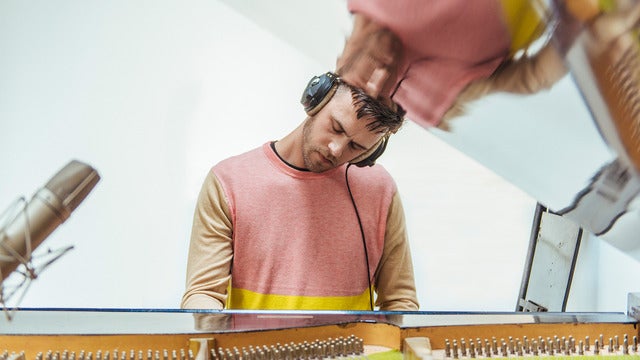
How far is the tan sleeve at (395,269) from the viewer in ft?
6.10

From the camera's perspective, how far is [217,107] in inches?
73.5

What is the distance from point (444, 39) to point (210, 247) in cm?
98

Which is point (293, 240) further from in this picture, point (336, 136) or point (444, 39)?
point (444, 39)

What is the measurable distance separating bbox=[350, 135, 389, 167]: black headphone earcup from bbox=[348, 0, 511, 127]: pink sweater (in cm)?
65

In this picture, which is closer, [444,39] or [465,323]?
[444,39]

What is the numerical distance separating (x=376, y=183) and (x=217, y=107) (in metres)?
0.52

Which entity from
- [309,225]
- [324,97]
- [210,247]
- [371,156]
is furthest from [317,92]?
[210,247]

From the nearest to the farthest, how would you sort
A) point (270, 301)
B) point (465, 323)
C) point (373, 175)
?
point (465, 323) < point (270, 301) < point (373, 175)

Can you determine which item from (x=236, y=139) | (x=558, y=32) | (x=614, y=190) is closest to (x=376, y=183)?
(x=236, y=139)

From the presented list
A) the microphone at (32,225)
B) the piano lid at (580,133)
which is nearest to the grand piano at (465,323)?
the piano lid at (580,133)

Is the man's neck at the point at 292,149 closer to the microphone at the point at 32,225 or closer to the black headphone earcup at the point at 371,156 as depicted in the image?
the black headphone earcup at the point at 371,156

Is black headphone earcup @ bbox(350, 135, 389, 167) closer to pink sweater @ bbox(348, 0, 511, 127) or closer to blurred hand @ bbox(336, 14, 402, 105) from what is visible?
blurred hand @ bbox(336, 14, 402, 105)

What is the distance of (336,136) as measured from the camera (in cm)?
176

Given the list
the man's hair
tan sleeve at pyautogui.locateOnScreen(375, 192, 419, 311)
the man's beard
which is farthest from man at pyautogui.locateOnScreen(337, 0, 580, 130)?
tan sleeve at pyautogui.locateOnScreen(375, 192, 419, 311)
